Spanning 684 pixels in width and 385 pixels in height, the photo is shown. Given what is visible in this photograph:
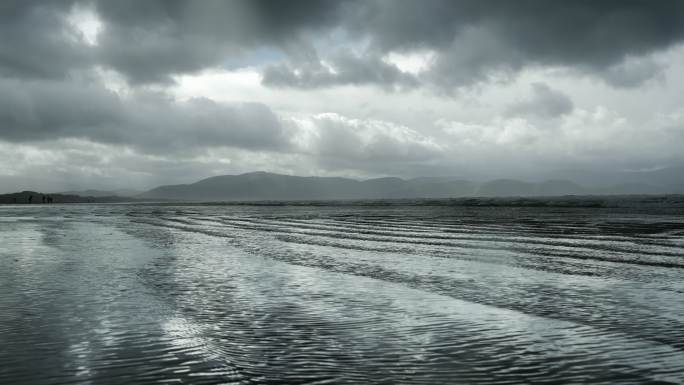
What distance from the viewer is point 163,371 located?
866 centimetres

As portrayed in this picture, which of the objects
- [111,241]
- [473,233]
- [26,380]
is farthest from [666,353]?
[111,241]

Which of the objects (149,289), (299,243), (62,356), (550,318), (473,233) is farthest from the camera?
(473,233)

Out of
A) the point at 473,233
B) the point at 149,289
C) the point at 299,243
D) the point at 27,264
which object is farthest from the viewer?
the point at 473,233

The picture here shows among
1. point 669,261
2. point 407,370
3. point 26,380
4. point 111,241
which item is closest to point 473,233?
point 669,261

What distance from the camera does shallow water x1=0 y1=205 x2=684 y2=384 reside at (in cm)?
879

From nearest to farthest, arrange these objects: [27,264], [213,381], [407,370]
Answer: [213,381], [407,370], [27,264]

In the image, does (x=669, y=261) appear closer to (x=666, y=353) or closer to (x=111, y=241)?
(x=666, y=353)

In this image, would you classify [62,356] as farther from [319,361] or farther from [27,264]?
[27,264]

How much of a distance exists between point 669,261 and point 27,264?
2903cm

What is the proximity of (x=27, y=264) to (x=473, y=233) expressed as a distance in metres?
29.9

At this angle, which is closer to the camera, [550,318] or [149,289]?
[550,318]

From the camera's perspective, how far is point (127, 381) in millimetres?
8188

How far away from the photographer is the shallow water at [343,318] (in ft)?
28.8

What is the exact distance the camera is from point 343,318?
42.0 feet
